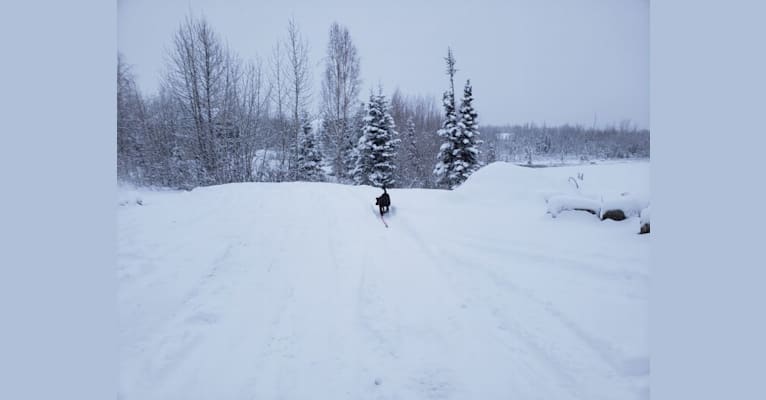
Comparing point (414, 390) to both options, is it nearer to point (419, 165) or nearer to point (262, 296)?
point (262, 296)

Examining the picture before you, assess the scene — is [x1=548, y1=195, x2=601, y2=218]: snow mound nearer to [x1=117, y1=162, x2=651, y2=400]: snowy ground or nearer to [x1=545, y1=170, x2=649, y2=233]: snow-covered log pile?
[x1=545, y1=170, x2=649, y2=233]: snow-covered log pile

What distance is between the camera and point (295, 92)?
1808 centimetres

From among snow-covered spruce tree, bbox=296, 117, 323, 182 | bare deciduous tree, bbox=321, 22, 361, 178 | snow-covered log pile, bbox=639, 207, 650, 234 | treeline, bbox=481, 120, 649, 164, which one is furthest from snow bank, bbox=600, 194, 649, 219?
treeline, bbox=481, 120, 649, 164

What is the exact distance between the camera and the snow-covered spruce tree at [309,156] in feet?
68.2

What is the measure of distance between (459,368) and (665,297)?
1.87 metres

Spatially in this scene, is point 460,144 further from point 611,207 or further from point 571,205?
point 611,207

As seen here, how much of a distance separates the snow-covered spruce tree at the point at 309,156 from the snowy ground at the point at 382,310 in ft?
52.2

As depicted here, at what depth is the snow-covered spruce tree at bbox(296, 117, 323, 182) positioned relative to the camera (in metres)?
20.8

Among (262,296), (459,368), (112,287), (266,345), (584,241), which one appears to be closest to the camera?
(459,368)

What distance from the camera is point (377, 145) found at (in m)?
20.6

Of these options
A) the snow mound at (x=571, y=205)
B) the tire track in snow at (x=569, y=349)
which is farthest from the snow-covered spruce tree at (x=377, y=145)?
the tire track in snow at (x=569, y=349)

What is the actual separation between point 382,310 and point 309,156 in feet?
67.6

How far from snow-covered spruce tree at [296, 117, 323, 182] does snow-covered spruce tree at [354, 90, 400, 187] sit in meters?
3.69

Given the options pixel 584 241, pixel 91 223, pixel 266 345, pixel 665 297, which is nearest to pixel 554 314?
pixel 665 297
